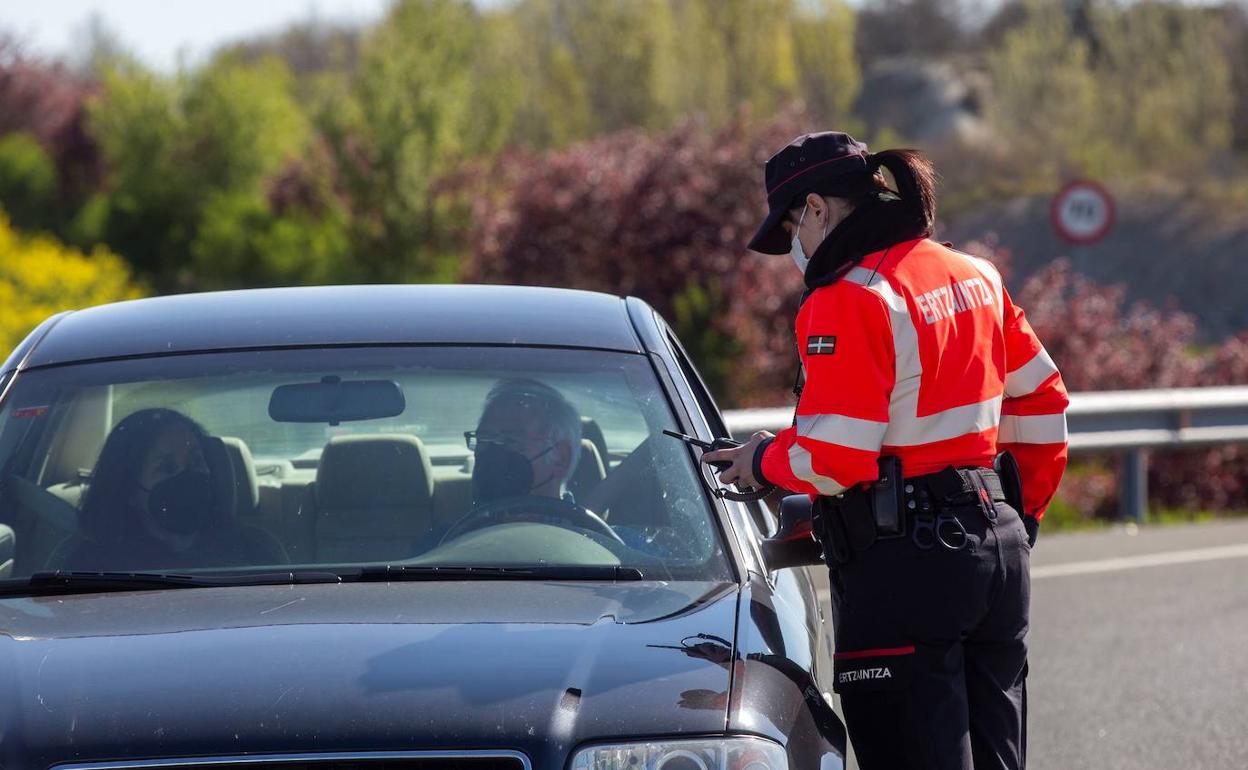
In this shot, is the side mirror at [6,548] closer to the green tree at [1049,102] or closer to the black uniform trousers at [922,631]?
the black uniform trousers at [922,631]

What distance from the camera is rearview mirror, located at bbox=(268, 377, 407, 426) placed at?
3730 millimetres

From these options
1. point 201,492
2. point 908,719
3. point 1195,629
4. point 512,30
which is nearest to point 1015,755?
point 908,719

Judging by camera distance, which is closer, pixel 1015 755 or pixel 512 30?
pixel 1015 755

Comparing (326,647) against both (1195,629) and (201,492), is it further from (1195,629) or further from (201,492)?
(1195,629)

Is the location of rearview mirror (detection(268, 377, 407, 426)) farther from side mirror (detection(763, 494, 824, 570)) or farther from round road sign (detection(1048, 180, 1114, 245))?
round road sign (detection(1048, 180, 1114, 245))

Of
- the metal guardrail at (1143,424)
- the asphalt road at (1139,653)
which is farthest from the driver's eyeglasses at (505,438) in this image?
the metal guardrail at (1143,424)

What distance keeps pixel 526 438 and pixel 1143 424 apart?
Result: 824 cm

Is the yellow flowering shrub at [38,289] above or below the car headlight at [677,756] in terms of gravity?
below

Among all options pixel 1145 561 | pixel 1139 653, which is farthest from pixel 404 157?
pixel 1139 653

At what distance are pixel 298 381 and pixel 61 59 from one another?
203 ft

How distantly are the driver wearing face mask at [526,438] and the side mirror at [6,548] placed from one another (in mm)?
947

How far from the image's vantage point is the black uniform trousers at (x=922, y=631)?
10.8ft

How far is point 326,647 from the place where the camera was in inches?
110

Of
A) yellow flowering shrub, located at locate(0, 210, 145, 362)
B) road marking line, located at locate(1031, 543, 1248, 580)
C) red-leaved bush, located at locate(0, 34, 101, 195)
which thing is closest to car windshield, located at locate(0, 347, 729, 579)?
→ road marking line, located at locate(1031, 543, 1248, 580)
